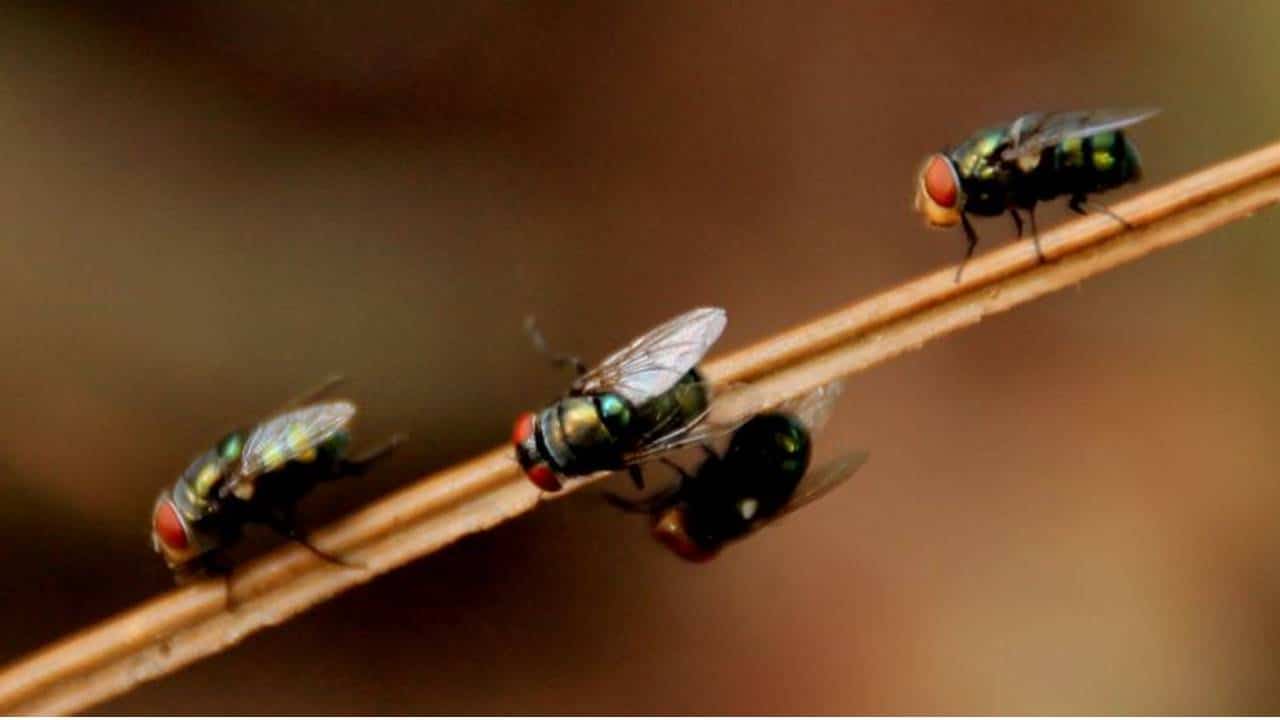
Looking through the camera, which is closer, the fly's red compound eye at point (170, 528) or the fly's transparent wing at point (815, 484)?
the fly's red compound eye at point (170, 528)

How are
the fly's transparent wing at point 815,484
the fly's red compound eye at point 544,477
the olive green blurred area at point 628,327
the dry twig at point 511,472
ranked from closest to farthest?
the dry twig at point 511,472 → the fly's red compound eye at point 544,477 → the fly's transparent wing at point 815,484 → the olive green blurred area at point 628,327

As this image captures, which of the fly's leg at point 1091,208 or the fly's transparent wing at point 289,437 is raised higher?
the fly's transparent wing at point 289,437

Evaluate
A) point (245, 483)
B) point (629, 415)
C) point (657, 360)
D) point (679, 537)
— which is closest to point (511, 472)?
point (629, 415)

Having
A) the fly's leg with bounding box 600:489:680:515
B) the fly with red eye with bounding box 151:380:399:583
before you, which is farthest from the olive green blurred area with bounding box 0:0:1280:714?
the fly with red eye with bounding box 151:380:399:583

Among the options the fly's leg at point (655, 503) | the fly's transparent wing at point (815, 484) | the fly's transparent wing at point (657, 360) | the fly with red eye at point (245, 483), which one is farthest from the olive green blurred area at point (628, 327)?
the fly's transparent wing at point (657, 360)

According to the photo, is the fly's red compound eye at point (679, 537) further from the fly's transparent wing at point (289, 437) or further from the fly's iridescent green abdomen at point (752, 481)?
the fly's transparent wing at point (289, 437)

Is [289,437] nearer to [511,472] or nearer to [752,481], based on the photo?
[511,472]

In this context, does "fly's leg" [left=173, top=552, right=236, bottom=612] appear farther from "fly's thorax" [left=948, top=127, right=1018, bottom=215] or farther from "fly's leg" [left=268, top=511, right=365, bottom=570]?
"fly's thorax" [left=948, top=127, right=1018, bottom=215]
